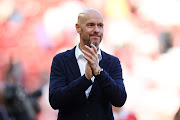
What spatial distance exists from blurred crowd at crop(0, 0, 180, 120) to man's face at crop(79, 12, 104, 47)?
2.64m

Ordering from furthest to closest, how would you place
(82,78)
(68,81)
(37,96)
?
(37,96)
(68,81)
(82,78)

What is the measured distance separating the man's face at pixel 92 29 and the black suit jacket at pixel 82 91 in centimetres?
14

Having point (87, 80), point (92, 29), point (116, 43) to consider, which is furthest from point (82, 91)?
point (116, 43)

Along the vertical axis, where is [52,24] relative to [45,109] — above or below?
above

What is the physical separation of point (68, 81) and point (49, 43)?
2802 mm

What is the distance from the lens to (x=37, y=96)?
4.49m

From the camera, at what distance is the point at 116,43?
15.3 feet

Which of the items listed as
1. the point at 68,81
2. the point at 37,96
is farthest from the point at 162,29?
the point at 68,81

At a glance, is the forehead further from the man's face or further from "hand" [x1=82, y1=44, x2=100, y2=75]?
"hand" [x1=82, y1=44, x2=100, y2=75]

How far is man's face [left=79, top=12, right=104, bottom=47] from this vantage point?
6.29ft

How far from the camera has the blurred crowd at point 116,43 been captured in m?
4.54

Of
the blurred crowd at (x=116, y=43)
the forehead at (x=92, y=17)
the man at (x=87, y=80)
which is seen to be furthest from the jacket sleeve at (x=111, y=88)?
the blurred crowd at (x=116, y=43)

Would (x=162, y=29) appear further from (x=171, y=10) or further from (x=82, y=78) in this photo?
(x=82, y=78)

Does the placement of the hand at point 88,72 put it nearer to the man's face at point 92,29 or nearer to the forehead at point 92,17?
the man's face at point 92,29
